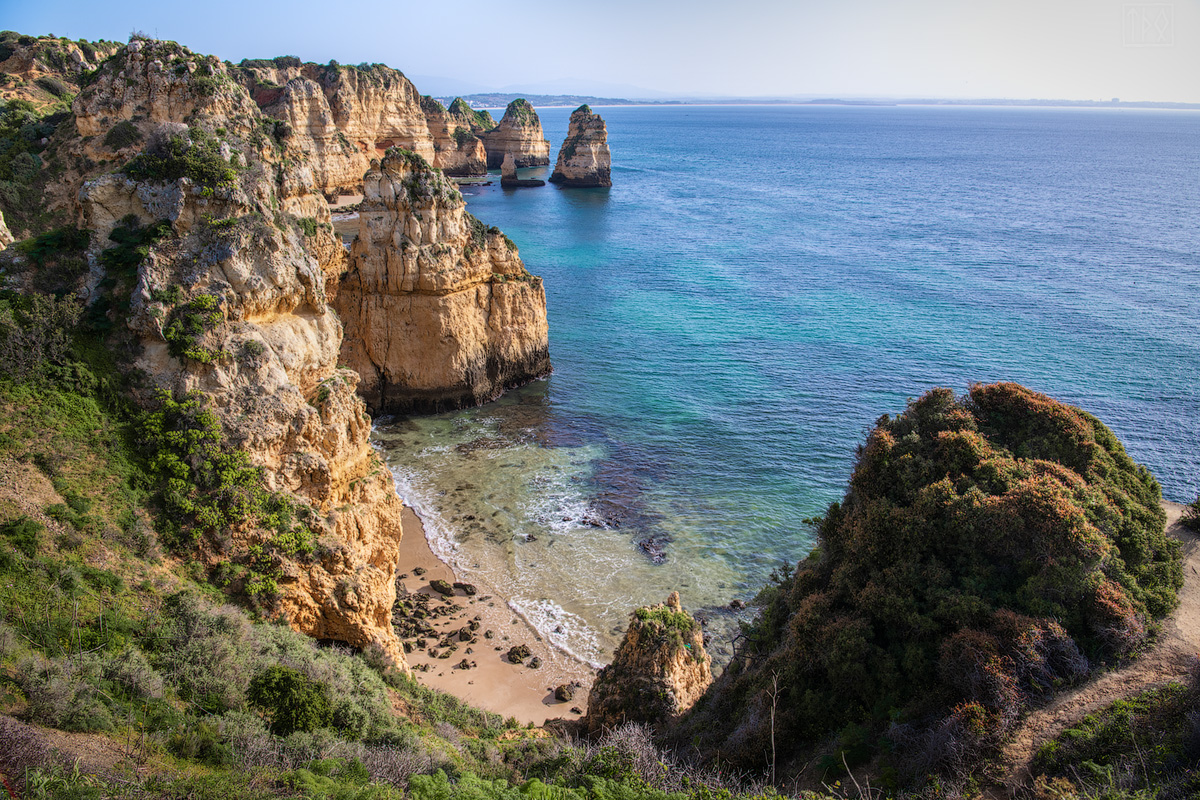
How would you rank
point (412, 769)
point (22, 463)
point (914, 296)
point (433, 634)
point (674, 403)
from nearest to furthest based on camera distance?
point (412, 769) < point (22, 463) < point (433, 634) < point (674, 403) < point (914, 296)

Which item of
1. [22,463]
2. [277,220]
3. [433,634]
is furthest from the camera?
[433,634]

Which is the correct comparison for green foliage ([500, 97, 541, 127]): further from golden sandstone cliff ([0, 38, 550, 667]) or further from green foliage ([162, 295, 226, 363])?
green foliage ([162, 295, 226, 363])

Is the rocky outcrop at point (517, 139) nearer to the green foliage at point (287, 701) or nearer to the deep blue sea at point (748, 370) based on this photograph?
the deep blue sea at point (748, 370)

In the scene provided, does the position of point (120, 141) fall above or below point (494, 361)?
above

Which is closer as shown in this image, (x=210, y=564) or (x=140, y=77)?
(x=210, y=564)

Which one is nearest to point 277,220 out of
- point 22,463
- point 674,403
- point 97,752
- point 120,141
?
point 120,141

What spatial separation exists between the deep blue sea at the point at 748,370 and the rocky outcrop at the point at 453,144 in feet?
112

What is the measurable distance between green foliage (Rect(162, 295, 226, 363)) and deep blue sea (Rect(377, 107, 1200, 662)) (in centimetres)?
1365

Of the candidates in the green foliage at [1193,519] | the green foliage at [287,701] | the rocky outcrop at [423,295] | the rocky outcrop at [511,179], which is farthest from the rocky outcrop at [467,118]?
the green foliage at [1193,519]

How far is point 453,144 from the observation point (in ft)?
401

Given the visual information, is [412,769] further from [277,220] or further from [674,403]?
[674,403]

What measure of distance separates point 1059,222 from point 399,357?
283 ft

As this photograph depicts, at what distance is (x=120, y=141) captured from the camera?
64.6 ft

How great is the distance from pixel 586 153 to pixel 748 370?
85.9 meters
